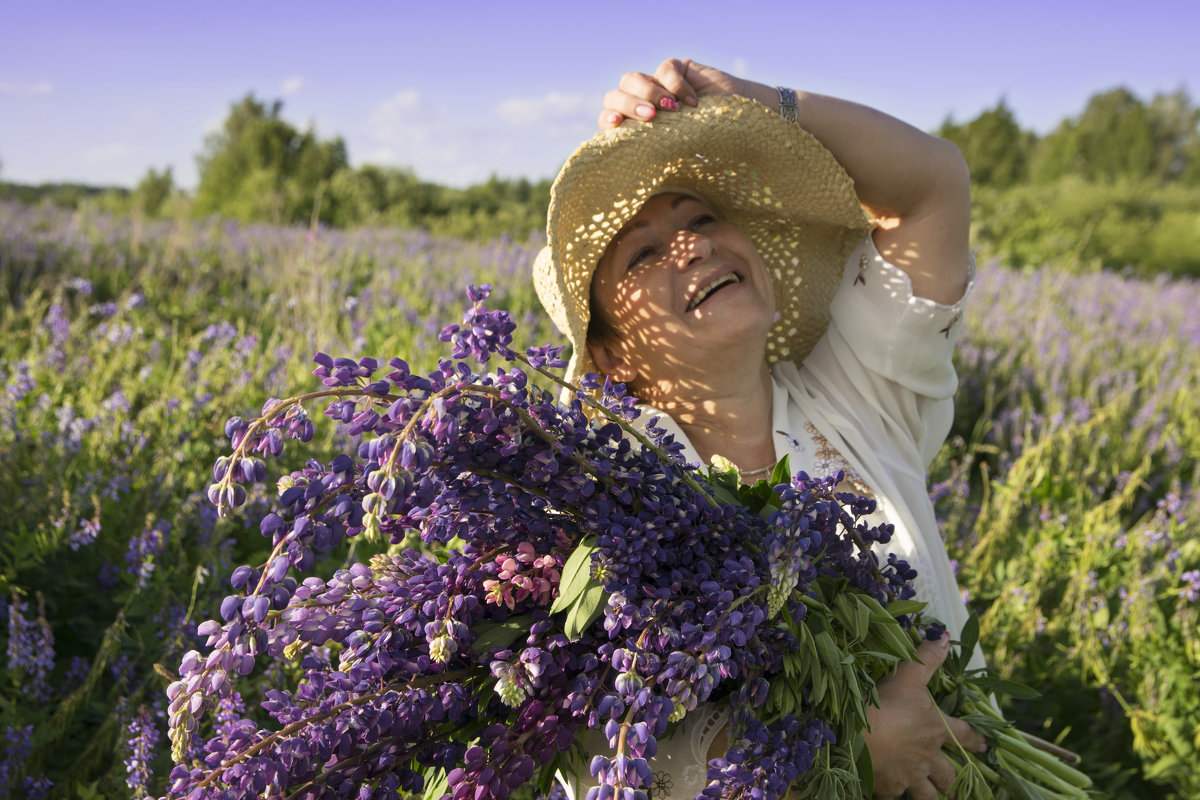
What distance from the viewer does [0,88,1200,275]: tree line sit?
43.2 ft

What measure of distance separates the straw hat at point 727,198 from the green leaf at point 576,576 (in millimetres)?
1017

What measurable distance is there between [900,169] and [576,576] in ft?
4.73

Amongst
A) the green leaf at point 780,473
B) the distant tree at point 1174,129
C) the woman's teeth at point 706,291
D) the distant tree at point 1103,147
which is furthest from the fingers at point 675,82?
the distant tree at point 1174,129

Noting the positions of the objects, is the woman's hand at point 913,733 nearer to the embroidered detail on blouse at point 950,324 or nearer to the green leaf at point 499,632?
the green leaf at point 499,632

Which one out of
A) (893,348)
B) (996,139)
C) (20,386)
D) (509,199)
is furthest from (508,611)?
(996,139)

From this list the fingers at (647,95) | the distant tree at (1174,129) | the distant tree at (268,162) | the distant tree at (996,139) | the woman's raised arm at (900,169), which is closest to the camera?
the fingers at (647,95)

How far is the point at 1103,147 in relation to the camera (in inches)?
1620

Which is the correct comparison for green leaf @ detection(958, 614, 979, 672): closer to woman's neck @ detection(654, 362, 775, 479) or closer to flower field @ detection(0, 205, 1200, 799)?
woman's neck @ detection(654, 362, 775, 479)

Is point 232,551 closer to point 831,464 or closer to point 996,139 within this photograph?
point 831,464

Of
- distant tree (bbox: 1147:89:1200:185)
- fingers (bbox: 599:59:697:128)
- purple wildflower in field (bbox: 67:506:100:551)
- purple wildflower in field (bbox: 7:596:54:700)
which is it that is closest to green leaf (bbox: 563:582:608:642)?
fingers (bbox: 599:59:697:128)

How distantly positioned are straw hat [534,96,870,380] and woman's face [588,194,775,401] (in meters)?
0.05

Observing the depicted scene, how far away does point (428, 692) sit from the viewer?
36.9 inches

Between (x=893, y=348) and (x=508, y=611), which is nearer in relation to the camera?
(x=508, y=611)

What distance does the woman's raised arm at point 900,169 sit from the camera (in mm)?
1896
